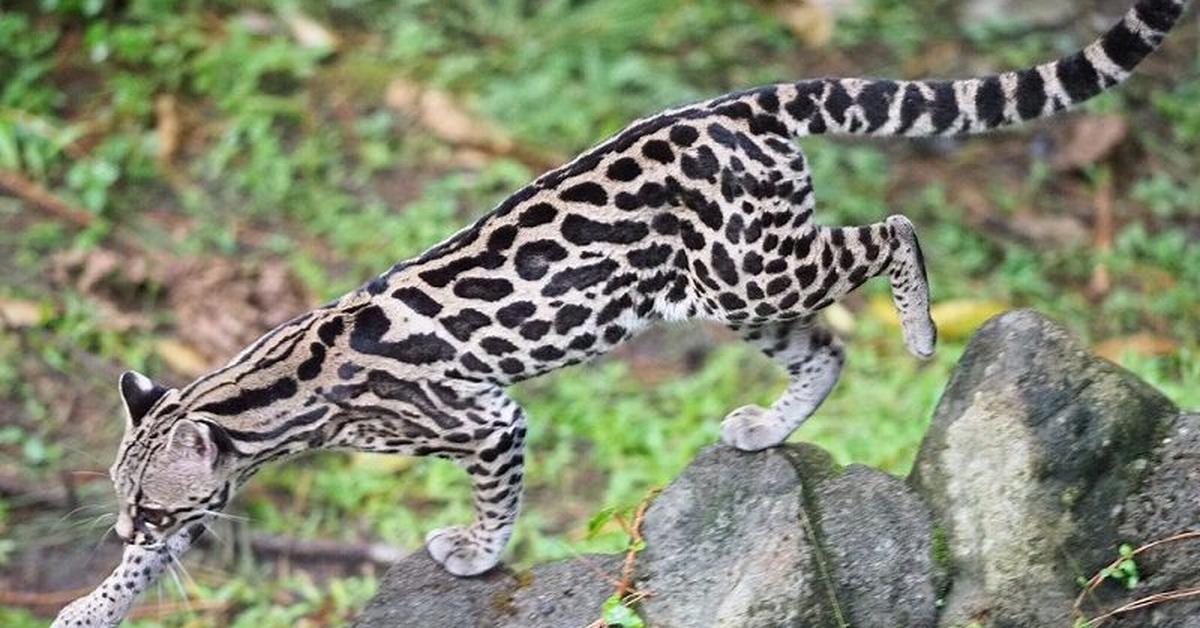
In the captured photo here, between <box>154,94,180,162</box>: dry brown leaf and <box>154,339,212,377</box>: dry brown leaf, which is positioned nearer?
<box>154,339,212,377</box>: dry brown leaf

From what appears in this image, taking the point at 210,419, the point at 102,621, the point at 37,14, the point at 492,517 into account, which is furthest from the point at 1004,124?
the point at 37,14

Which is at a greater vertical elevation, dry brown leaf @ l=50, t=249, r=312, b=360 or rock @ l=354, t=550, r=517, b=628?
rock @ l=354, t=550, r=517, b=628

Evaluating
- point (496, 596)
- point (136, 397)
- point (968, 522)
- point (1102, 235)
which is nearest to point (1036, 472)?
point (968, 522)

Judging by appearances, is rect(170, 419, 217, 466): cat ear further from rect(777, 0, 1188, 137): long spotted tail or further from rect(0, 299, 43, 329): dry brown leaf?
rect(0, 299, 43, 329): dry brown leaf

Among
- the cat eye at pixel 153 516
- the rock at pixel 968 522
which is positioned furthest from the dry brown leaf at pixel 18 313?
the rock at pixel 968 522

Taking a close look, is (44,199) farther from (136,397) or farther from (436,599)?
(436,599)

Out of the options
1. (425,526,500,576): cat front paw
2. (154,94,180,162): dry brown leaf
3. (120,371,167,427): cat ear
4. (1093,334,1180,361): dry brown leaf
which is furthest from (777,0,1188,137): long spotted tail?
(154,94,180,162): dry brown leaf

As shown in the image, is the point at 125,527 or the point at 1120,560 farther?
the point at 125,527

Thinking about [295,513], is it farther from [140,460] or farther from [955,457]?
[955,457]
